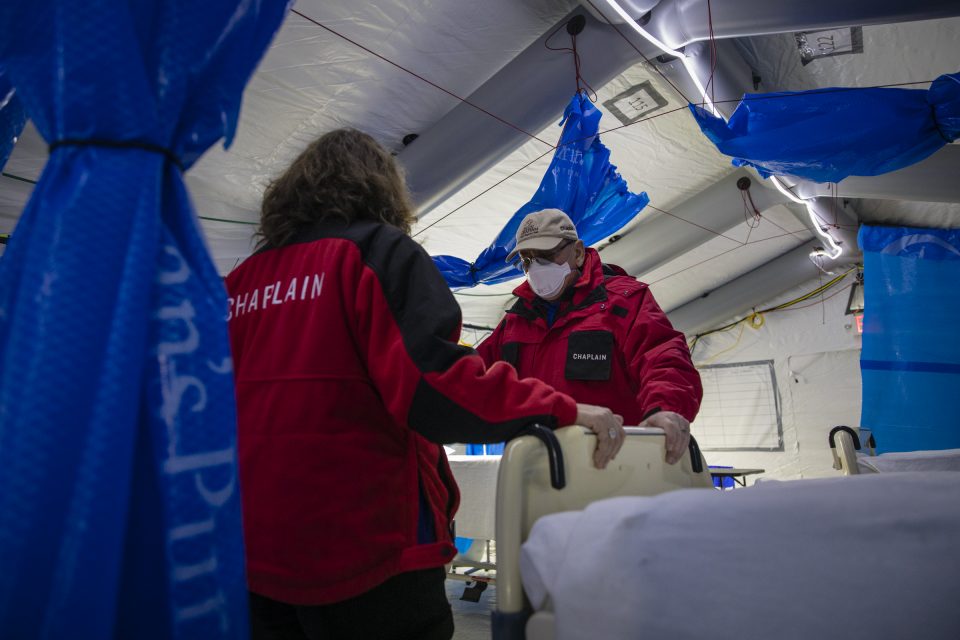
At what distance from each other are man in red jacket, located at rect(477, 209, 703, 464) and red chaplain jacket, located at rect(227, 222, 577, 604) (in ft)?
2.51

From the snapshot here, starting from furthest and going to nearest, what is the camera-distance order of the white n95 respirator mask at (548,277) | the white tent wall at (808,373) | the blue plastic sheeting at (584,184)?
the white tent wall at (808,373)
the blue plastic sheeting at (584,184)
the white n95 respirator mask at (548,277)

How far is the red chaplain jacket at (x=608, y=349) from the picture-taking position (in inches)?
59.2

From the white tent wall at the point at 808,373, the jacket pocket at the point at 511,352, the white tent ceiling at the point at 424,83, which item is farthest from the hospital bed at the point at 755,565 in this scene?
the white tent wall at the point at 808,373

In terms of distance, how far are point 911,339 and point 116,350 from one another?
390 cm

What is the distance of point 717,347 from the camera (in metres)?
6.74

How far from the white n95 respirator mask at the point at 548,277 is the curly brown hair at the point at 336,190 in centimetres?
90

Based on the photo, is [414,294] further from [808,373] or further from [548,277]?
[808,373]

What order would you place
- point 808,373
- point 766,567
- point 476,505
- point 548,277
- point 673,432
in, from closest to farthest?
1. point 766,567
2. point 673,432
3. point 548,277
4. point 476,505
5. point 808,373

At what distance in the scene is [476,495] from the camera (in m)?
2.94

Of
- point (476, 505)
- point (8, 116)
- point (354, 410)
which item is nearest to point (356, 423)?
point (354, 410)

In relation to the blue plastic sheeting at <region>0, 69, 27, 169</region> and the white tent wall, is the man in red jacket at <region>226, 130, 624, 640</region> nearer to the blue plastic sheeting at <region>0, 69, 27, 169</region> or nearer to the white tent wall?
the blue plastic sheeting at <region>0, 69, 27, 169</region>

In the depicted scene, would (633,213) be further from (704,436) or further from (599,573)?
(704,436)

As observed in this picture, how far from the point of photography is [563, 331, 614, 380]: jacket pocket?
5.55ft

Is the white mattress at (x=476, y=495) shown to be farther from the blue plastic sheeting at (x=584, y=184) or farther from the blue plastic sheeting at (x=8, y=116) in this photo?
the blue plastic sheeting at (x=8, y=116)
